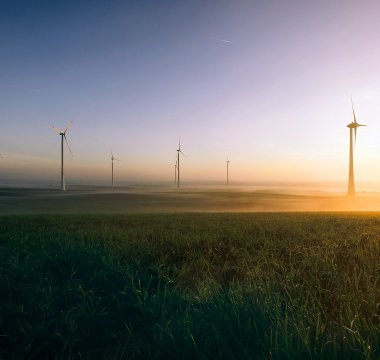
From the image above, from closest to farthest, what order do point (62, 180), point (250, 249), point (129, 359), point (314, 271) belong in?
1. point (129, 359)
2. point (314, 271)
3. point (250, 249)
4. point (62, 180)

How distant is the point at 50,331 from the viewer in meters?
6.21

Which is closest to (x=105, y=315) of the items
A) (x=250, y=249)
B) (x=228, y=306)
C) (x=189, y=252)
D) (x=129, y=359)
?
(x=129, y=359)

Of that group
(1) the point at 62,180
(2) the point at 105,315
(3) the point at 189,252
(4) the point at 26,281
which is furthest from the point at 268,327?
(1) the point at 62,180

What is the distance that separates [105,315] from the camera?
6852 millimetres

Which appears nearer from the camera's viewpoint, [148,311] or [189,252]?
[148,311]

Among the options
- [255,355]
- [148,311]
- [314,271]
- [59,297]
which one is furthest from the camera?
[314,271]

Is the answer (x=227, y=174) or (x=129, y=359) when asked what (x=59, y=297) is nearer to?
(x=129, y=359)

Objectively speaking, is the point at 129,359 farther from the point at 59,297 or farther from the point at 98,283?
the point at 98,283

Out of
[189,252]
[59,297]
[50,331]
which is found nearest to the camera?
[50,331]

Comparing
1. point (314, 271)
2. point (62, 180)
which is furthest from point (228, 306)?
point (62, 180)

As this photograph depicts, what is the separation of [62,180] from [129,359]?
114 m

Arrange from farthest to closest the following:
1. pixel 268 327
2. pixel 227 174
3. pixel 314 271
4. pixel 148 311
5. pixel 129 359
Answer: pixel 227 174 < pixel 314 271 < pixel 148 311 < pixel 268 327 < pixel 129 359

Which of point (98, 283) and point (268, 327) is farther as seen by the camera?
point (98, 283)

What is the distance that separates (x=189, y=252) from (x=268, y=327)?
7.67m
